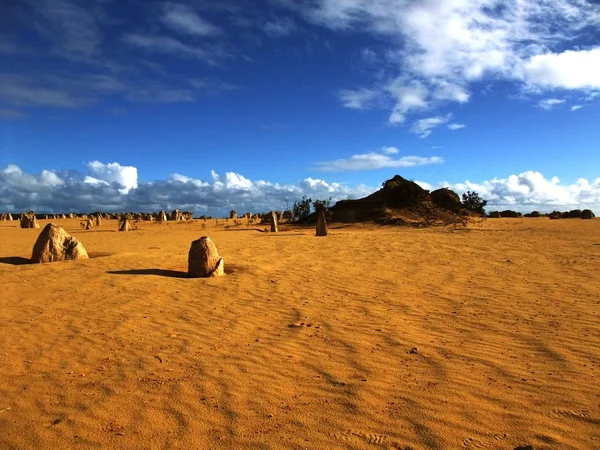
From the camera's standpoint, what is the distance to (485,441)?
10.6 feet

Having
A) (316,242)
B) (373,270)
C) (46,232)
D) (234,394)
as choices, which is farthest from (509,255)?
(46,232)

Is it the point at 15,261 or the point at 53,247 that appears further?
the point at 15,261

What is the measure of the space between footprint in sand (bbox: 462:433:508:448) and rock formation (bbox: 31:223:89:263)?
10.9 meters

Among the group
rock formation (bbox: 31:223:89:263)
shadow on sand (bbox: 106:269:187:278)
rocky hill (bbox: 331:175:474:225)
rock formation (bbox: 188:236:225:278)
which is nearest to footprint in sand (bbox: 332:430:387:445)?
rock formation (bbox: 188:236:225:278)

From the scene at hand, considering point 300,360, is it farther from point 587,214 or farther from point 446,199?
point 587,214

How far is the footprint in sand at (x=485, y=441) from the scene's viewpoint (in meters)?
3.19

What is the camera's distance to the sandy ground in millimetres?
3457

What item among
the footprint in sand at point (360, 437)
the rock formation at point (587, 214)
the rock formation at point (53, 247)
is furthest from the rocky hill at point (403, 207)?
the footprint in sand at point (360, 437)

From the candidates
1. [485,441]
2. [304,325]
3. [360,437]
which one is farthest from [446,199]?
[360,437]

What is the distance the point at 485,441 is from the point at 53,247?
1114 cm

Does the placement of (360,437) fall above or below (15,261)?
below

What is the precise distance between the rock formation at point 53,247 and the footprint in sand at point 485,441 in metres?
10.9

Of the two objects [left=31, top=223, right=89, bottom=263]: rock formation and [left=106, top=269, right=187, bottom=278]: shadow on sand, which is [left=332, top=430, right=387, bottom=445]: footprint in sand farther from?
[left=31, top=223, right=89, bottom=263]: rock formation

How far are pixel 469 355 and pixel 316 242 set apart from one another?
39.1 feet
